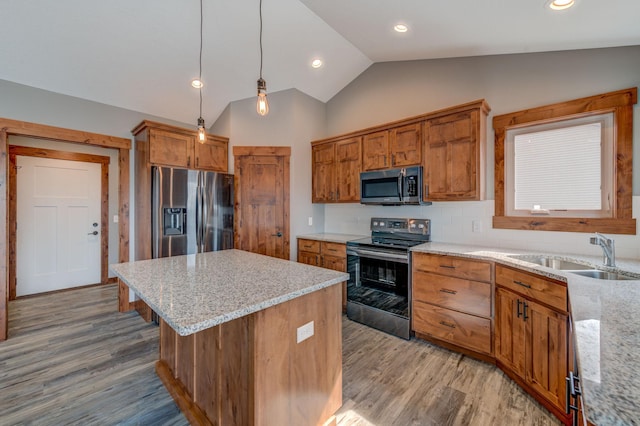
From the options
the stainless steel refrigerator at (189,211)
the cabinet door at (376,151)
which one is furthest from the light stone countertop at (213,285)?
the cabinet door at (376,151)

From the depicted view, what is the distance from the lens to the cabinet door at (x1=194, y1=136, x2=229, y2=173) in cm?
361

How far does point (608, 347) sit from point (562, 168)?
2.35 m

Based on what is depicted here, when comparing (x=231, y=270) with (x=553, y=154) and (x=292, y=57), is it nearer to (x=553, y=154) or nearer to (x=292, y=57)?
(x=292, y=57)

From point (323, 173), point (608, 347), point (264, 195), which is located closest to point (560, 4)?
point (608, 347)

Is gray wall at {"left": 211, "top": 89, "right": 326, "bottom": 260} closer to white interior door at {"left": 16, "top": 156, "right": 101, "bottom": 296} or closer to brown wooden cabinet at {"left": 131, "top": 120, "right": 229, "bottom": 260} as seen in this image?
brown wooden cabinet at {"left": 131, "top": 120, "right": 229, "bottom": 260}

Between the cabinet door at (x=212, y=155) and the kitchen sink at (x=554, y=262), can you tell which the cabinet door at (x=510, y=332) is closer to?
the kitchen sink at (x=554, y=262)

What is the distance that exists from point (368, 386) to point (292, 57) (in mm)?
3460

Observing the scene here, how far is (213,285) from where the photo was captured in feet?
4.75

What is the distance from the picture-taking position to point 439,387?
2.02m

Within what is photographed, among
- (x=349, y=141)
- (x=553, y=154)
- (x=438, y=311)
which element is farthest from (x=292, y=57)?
(x=438, y=311)

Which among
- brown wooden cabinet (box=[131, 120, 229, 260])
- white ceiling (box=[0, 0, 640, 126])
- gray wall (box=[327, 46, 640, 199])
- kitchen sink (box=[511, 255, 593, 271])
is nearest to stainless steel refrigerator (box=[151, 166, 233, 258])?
brown wooden cabinet (box=[131, 120, 229, 260])

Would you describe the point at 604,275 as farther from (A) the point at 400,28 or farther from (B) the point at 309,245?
(B) the point at 309,245

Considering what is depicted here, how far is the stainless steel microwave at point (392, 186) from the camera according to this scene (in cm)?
293

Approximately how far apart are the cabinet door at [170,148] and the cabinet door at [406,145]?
2.54m
